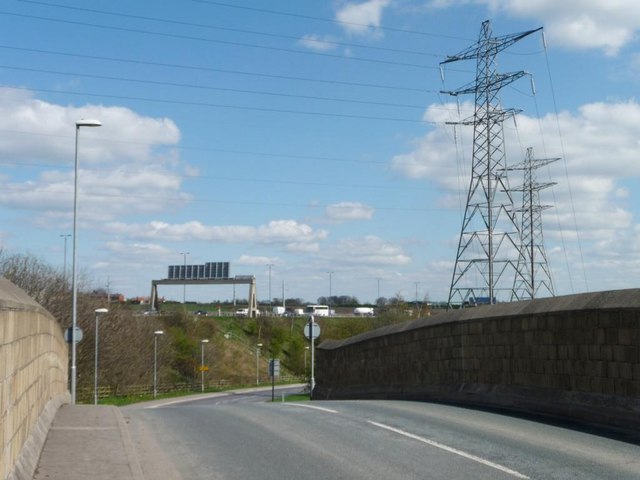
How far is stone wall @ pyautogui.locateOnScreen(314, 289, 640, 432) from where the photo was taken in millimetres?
13023

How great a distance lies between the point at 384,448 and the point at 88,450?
394cm

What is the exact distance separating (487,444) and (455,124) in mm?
30469

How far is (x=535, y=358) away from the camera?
52.0ft

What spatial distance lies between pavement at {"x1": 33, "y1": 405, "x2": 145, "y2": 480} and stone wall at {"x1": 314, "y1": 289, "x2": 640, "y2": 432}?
7180mm

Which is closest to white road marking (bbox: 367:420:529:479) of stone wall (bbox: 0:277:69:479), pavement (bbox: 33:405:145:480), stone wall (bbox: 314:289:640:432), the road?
the road

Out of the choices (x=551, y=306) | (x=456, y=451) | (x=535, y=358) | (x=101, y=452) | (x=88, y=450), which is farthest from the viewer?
(x=535, y=358)

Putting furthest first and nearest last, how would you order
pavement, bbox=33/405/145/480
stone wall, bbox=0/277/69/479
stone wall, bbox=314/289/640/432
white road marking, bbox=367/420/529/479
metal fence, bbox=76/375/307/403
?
1. metal fence, bbox=76/375/307/403
2. stone wall, bbox=314/289/640/432
3. pavement, bbox=33/405/145/480
4. white road marking, bbox=367/420/529/479
5. stone wall, bbox=0/277/69/479

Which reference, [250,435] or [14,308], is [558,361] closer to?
[250,435]

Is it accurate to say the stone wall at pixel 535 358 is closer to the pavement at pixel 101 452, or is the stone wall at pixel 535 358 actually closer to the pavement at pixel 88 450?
the pavement at pixel 101 452

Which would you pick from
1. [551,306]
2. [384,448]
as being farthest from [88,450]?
[551,306]

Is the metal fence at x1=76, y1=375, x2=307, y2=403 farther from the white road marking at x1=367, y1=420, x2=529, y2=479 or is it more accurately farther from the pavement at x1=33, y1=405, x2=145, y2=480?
the white road marking at x1=367, y1=420, x2=529, y2=479

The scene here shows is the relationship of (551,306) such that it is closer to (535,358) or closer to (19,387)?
(535,358)

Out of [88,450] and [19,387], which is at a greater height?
[19,387]

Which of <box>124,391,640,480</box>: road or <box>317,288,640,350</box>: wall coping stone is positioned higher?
<box>317,288,640,350</box>: wall coping stone
